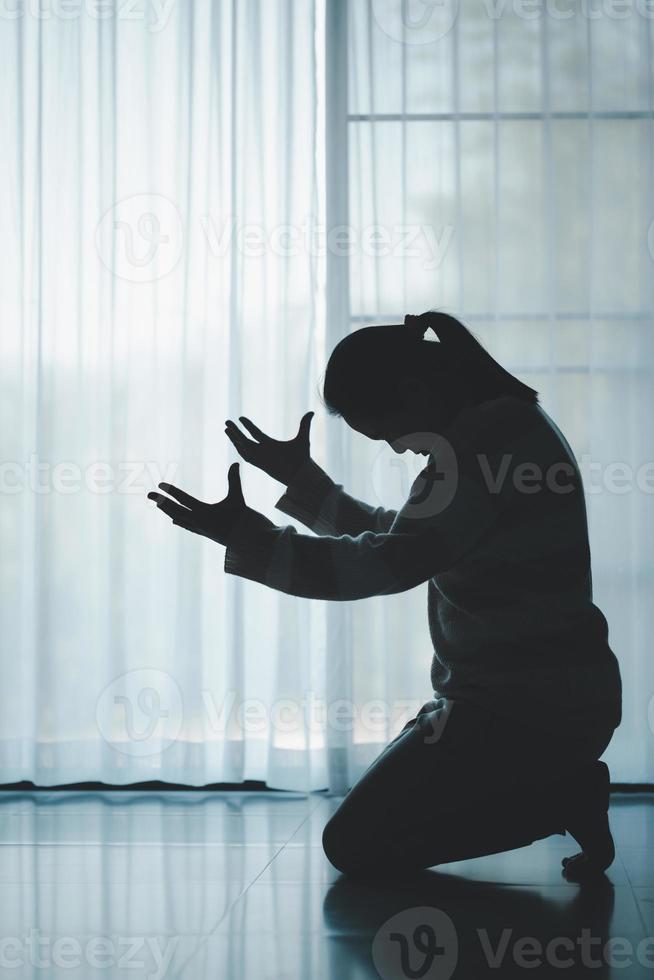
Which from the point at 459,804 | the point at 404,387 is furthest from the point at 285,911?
the point at 404,387

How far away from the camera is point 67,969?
3.46 feet

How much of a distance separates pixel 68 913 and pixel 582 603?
812 millimetres

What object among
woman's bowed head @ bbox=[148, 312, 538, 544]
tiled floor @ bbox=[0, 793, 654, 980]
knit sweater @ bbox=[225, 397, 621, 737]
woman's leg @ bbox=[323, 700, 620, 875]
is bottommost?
tiled floor @ bbox=[0, 793, 654, 980]

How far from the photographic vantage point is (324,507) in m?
1.56

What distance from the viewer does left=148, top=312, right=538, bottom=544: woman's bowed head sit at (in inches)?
54.2

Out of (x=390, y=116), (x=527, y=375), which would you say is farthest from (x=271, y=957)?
(x=390, y=116)

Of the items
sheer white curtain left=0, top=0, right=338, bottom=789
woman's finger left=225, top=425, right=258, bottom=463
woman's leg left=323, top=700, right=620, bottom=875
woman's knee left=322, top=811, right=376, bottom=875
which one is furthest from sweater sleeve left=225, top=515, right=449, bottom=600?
sheer white curtain left=0, top=0, right=338, bottom=789

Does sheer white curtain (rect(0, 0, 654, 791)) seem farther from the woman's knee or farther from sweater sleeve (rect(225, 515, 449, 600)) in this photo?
sweater sleeve (rect(225, 515, 449, 600))

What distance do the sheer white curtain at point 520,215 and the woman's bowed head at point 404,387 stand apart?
2.65 feet

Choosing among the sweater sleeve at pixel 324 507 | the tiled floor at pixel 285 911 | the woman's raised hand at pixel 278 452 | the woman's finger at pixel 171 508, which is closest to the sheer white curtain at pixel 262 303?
the tiled floor at pixel 285 911

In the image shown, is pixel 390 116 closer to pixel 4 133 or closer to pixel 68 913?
pixel 4 133

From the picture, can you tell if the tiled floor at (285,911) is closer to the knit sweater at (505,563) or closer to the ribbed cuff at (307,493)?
the knit sweater at (505,563)

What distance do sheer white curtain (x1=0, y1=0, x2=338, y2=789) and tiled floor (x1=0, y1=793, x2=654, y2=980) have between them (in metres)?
0.43

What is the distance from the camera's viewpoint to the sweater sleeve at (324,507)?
5.06 feet
